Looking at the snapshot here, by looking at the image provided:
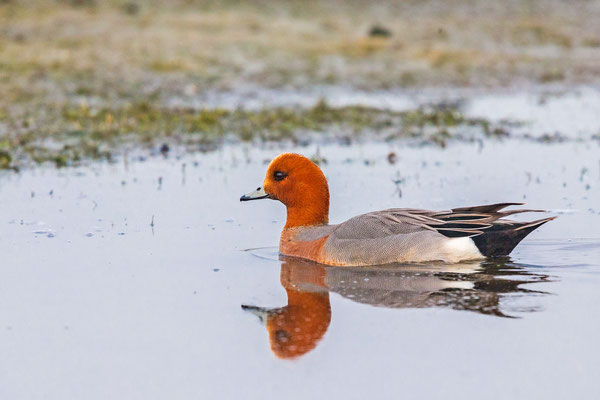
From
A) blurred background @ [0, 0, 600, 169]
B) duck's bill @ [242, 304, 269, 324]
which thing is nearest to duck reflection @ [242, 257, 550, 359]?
duck's bill @ [242, 304, 269, 324]

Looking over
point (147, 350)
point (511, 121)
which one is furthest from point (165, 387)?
point (511, 121)

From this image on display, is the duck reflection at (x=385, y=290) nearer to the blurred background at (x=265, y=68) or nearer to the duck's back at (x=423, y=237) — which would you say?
the duck's back at (x=423, y=237)

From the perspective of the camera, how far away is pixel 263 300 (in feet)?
23.2

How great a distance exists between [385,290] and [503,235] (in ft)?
4.09

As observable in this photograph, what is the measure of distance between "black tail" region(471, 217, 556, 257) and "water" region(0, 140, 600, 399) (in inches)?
5.7

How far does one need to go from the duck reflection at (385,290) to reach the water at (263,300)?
0.07 feet

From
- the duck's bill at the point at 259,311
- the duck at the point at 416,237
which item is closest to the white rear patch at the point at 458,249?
the duck at the point at 416,237

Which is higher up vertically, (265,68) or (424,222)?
(265,68)

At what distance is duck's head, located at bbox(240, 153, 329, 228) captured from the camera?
8.81 metres

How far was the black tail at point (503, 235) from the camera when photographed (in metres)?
7.97

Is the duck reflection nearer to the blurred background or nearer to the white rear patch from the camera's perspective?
the white rear patch

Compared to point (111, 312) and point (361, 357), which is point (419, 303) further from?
point (111, 312)

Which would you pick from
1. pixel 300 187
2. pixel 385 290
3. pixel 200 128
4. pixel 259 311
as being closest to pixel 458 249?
pixel 385 290

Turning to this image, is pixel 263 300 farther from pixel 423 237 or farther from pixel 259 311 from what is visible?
pixel 423 237
